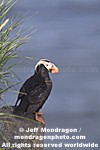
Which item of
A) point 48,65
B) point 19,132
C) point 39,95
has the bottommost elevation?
point 19,132

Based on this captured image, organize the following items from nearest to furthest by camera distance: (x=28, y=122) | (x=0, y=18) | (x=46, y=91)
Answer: (x=0, y=18) < (x=46, y=91) < (x=28, y=122)

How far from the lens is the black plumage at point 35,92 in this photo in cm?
152

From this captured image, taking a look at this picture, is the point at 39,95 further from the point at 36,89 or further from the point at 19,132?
the point at 19,132

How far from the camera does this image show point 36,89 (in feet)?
5.03

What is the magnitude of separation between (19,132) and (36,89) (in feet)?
0.65

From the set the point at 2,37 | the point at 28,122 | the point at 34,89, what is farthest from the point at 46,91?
the point at 2,37

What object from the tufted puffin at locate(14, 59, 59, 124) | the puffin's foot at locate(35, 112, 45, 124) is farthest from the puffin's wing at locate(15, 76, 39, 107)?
the puffin's foot at locate(35, 112, 45, 124)

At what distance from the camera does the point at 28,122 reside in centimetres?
162

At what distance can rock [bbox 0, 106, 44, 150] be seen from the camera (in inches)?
60.7

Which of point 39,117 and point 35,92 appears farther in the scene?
point 39,117

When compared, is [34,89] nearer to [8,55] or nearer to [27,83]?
[27,83]

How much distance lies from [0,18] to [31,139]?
22.1 inches

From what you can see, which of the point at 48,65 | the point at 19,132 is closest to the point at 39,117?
the point at 19,132

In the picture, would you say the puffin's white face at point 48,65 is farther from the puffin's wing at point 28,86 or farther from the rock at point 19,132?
the rock at point 19,132
